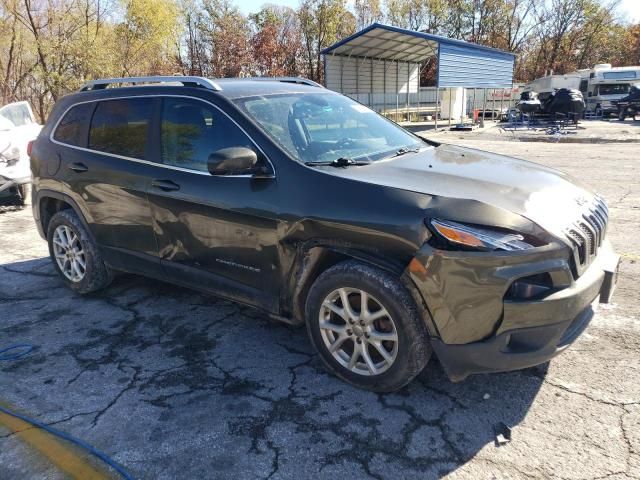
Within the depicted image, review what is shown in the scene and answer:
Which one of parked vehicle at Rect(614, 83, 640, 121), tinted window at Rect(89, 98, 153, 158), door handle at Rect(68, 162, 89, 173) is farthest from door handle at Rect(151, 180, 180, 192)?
parked vehicle at Rect(614, 83, 640, 121)

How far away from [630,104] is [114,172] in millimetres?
27522

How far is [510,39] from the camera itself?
1927 inches

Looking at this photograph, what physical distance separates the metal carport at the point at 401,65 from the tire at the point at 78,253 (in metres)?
19.3

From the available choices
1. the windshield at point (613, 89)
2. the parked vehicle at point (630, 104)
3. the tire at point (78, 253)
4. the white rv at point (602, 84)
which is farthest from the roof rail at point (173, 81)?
the windshield at point (613, 89)

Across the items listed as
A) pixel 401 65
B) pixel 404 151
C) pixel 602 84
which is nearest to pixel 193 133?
pixel 404 151

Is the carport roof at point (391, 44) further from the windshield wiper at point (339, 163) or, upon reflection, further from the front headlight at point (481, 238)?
the front headlight at point (481, 238)

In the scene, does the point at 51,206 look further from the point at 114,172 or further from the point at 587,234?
the point at 587,234

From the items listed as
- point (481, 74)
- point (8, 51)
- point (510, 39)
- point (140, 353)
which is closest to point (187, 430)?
point (140, 353)

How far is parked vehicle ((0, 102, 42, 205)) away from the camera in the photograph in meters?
8.05

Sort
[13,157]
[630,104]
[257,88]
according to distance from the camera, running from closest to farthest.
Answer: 1. [257,88]
2. [13,157]
3. [630,104]

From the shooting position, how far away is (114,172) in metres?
3.96

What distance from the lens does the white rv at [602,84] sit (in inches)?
1057

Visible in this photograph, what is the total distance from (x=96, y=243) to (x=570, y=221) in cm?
367

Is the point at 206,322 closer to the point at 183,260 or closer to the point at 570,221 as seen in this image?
the point at 183,260
